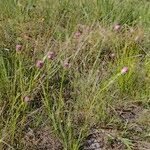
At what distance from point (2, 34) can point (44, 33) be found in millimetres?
290

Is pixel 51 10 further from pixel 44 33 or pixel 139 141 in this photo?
pixel 139 141

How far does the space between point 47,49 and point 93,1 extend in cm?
96

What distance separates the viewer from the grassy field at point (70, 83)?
1.82m

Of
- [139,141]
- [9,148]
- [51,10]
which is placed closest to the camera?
[9,148]

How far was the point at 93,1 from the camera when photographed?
3.12 metres

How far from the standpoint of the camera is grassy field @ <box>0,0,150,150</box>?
5.97 ft

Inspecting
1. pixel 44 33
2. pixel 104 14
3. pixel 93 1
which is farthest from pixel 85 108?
pixel 93 1

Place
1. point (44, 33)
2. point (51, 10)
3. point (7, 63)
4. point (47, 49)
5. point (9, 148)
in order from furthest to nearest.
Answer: point (51, 10)
point (44, 33)
point (47, 49)
point (7, 63)
point (9, 148)

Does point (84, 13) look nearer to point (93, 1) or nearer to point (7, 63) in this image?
point (93, 1)

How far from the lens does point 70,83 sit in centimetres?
215

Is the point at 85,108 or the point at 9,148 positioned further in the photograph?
the point at 85,108

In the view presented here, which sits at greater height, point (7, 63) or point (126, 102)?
point (7, 63)

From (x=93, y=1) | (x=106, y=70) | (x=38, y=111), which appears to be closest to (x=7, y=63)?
(x=38, y=111)

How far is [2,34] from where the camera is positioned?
8.05 feet
